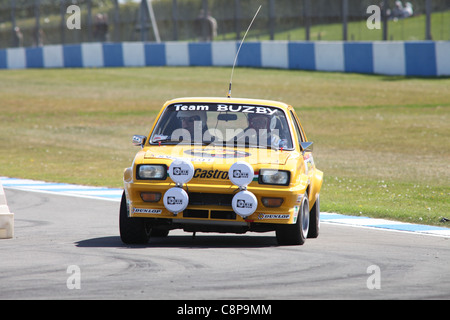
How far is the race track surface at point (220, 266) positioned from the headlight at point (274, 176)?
0.62 m

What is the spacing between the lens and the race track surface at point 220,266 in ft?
20.3

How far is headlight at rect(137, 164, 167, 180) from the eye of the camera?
8281 millimetres

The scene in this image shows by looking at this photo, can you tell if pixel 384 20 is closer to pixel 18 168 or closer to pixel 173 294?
pixel 18 168

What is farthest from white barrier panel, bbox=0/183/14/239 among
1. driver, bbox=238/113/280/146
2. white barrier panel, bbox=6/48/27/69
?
white barrier panel, bbox=6/48/27/69

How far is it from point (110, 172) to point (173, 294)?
10876 mm

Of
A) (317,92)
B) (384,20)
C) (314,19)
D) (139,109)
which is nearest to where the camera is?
(139,109)

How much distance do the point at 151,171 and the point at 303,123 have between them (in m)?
15.4

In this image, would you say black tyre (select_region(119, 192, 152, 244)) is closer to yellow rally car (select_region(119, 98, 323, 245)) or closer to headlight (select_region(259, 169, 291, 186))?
yellow rally car (select_region(119, 98, 323, 245))

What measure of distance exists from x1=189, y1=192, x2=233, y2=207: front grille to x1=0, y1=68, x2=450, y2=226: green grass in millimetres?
3876

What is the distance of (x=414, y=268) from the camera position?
24.0ft

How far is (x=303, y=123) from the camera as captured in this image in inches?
922

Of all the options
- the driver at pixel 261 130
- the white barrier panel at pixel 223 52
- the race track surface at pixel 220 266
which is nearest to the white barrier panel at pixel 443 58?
the white barrier panel at pixel 223 52

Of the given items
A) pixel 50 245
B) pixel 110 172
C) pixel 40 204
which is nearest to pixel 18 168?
pixel 110 172

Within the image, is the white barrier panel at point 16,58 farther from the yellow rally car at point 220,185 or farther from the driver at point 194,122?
the yellow rally car at point 220,185
